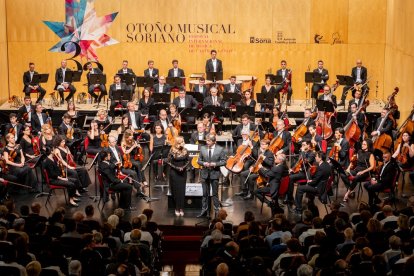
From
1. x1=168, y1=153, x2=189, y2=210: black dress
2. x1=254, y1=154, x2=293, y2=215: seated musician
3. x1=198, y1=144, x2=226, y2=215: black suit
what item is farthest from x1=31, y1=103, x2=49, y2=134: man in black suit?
x1=254, y1=154, x2=293, y2=215: seated musician

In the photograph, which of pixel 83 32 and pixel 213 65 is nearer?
pixel 213 65

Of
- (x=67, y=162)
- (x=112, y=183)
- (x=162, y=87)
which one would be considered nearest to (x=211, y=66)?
→ (x=162, y=87)

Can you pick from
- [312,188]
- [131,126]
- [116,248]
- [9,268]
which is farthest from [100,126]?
[9,268]

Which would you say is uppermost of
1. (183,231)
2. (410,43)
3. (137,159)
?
(410,43)

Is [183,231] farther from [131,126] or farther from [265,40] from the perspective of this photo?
[265,40]

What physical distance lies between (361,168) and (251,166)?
2.37 meters

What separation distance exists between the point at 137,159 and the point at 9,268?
6.98 m

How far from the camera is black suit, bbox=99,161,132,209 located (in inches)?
651

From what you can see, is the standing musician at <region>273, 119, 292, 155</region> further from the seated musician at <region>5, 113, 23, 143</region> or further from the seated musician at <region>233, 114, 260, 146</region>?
the seated musician at <region>5, 113, 23, 143</region>

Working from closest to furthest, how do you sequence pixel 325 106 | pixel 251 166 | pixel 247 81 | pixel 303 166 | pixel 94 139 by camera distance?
pixel 303 166 → pixel 251 166 → pixel 94 139 → pixel 325 106 → pixel 247 81

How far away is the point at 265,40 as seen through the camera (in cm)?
2634

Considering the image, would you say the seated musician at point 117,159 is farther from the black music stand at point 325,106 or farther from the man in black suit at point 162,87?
the man in black suit at point 162,87

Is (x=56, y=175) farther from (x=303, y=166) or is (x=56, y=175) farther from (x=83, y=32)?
(x=83, y=32)

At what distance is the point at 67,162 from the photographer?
17.4m
